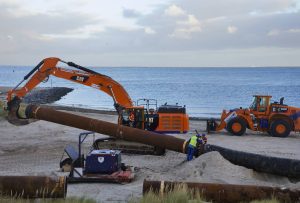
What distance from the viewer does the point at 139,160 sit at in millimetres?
18641

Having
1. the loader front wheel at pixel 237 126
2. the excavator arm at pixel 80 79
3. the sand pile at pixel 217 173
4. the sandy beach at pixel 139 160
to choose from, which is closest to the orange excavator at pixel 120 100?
the excavator arm at pixel 80 79

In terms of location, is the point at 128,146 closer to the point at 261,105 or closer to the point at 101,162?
the point at 101,162

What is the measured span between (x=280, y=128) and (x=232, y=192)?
15501 millimetres

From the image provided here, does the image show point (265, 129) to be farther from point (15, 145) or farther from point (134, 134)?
point (15, 145)

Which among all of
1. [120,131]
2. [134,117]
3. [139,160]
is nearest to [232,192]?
[120,131]

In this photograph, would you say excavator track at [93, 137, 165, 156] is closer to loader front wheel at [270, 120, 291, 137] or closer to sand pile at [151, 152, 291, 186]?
sand pile at [151, 152, 291, 186]

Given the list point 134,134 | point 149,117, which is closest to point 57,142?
point 149,117

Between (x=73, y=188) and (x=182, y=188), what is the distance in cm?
475

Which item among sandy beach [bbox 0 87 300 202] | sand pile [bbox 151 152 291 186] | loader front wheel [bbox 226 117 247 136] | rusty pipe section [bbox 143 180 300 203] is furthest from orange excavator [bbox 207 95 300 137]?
rusty pipe section [bbox 143 180 300 203]

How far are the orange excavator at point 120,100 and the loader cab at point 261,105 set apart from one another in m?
5.87

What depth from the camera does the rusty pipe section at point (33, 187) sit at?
10.3m

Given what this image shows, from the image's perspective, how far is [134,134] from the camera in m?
18.0

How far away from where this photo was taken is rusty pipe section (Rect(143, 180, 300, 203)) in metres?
10.4

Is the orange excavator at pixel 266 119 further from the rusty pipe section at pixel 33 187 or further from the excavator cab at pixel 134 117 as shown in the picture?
the rusty pipe section at pixel 33 187
